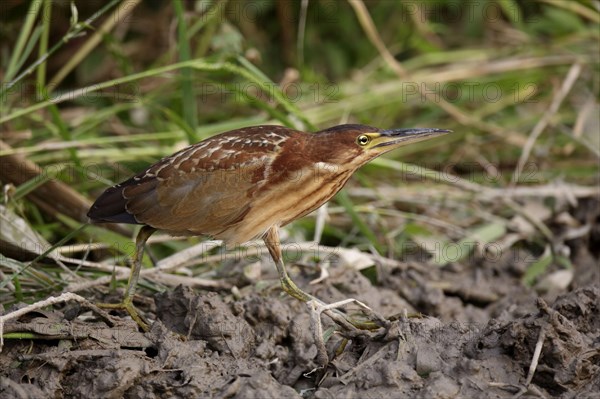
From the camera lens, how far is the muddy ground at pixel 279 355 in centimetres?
296

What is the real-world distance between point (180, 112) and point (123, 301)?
223 cm

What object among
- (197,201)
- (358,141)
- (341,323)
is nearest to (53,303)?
(197,201)

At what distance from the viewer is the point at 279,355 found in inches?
138

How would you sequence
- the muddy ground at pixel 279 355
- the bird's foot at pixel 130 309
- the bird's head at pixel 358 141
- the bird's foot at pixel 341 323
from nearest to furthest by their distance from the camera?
the muddy ground at pixel 279 355 < the bird's foot at pixel 341 323 < the bird's foot at pixel 130 309 < the bird's head at pixel 358 141

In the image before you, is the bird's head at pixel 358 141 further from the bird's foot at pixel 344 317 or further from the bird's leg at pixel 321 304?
the bird's foot at pixel 344 317

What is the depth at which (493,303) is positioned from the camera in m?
4.69

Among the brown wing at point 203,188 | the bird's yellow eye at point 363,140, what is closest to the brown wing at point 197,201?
the brown wing at point 203,188

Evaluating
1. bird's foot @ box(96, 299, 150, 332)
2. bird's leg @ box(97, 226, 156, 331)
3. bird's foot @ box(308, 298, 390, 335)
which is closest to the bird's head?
bird's foot @ box(308, 298, 390, 335)

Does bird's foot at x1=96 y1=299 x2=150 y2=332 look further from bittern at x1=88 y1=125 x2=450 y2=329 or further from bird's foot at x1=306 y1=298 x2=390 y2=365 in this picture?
bird's foot at x1=306 y1=298 x2=390 y2=365

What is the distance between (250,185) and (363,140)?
1.59ft

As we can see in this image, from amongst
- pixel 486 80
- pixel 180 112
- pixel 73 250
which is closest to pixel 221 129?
pixel 180 112

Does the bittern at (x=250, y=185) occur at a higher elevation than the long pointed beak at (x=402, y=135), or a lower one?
lower

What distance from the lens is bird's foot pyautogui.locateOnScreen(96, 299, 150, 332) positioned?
3434 millimetres

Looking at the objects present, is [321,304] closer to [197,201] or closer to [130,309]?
[197,201]
